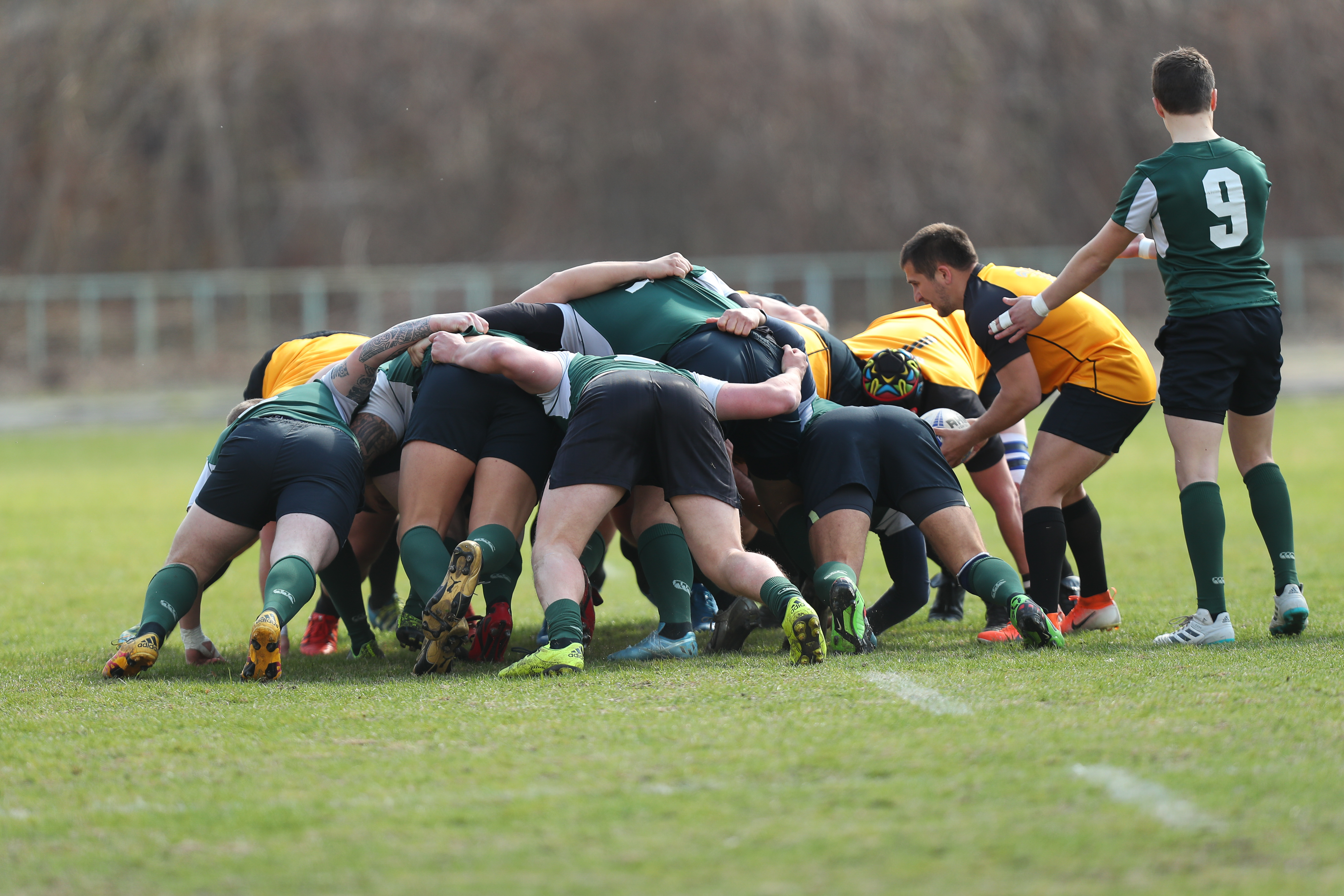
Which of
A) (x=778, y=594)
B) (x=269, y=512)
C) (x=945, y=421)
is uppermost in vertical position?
(x=945, y=421)

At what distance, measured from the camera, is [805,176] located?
34.2 meters

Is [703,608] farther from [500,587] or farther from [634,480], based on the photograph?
[634,480]

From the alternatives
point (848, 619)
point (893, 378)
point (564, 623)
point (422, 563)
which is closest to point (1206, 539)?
point (848, 619)

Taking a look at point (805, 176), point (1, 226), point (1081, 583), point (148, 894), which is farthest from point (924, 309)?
point (1, 226)

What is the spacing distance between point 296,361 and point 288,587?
6.35ft

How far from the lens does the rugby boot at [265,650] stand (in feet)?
14.5

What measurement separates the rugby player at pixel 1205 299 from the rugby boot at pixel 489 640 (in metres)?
2.38

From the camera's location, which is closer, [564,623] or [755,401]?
[564,623]

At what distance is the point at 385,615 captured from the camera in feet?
21.4

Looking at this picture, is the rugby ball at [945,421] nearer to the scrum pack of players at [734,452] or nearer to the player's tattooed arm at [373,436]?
the scrum pack of players at [734,452]

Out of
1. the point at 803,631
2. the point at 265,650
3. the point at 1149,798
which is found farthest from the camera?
the point at 265,650

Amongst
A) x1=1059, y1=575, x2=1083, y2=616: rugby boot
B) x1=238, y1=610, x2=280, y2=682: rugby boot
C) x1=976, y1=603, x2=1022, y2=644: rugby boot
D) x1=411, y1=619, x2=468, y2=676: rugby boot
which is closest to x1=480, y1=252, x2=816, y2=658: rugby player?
x1=411, y1=619, x2=468, y2=676: rugby boot

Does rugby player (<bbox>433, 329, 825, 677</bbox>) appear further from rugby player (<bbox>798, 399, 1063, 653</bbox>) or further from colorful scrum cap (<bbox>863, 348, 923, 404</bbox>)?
colorful scrum cap (<bbox>863, 348, 923, 404</bbox>)

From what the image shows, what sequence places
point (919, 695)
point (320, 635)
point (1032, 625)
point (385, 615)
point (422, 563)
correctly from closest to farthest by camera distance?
point (919, 695) < point (1032, 625) < point (422, 563) < point (320, 635) < point (385, 615)
